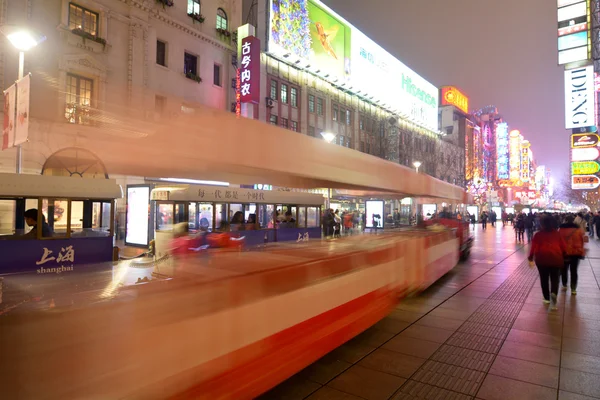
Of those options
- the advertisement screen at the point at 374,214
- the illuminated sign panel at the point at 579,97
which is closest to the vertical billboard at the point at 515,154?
the illuminated sign panel at the point at 579,97

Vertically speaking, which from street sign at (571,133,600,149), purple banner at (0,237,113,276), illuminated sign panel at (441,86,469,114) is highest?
illuminated sign panel at (441,86,469,114)

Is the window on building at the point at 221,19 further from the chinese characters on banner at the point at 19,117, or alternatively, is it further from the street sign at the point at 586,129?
the street sign at the point at 586,129

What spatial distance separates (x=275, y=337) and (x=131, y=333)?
4.43 ft

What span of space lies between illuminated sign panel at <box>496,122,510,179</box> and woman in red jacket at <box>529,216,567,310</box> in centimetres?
9033

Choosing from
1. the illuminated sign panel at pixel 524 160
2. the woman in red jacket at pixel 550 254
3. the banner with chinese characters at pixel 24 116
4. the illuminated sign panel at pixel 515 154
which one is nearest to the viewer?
the banner with chinese characters at pixel 24 116

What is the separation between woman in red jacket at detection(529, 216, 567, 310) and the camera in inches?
280

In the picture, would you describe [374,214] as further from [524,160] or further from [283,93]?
[524,160]

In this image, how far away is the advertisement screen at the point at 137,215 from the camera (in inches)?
477

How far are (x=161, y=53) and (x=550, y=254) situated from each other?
21560mm

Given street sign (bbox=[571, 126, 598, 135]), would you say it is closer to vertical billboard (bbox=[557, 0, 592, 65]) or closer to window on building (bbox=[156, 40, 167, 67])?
vertical billboard (bbox=[557, 0, 592, 65])

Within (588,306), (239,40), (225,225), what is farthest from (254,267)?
(239,40)

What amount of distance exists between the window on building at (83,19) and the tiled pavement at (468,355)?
19.4 meters

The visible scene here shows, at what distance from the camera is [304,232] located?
16.3 m

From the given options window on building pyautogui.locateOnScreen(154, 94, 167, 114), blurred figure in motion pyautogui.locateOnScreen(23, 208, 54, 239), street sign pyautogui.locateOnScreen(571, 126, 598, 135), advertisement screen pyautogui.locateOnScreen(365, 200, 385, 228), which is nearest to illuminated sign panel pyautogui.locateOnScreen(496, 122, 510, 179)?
street sign pyautogui.locateOnScreen(571, 126, 598, 135)
